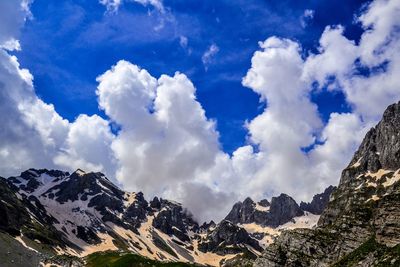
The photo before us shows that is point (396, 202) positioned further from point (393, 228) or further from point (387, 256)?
point (387, 256)

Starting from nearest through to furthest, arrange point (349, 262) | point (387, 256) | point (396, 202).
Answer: point (387, 256)
point (349, 262)
point (396, 202)

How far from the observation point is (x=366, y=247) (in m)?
196

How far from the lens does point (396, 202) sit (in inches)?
7835

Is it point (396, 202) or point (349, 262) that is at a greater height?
point (396, 202)

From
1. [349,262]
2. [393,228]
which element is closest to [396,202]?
[393,228]

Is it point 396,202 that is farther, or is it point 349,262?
point 396,202

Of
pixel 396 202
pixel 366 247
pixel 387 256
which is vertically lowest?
pixel 387 256

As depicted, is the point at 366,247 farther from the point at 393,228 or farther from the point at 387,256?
the point at 387,256

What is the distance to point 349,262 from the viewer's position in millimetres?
186000

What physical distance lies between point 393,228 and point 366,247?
49.1 feet

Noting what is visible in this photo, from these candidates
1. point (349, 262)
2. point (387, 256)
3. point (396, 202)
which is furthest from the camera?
point (396, 202)

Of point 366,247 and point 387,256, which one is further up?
point 366,247

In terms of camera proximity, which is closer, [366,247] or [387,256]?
[387,256]

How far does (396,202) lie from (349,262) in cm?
3363
